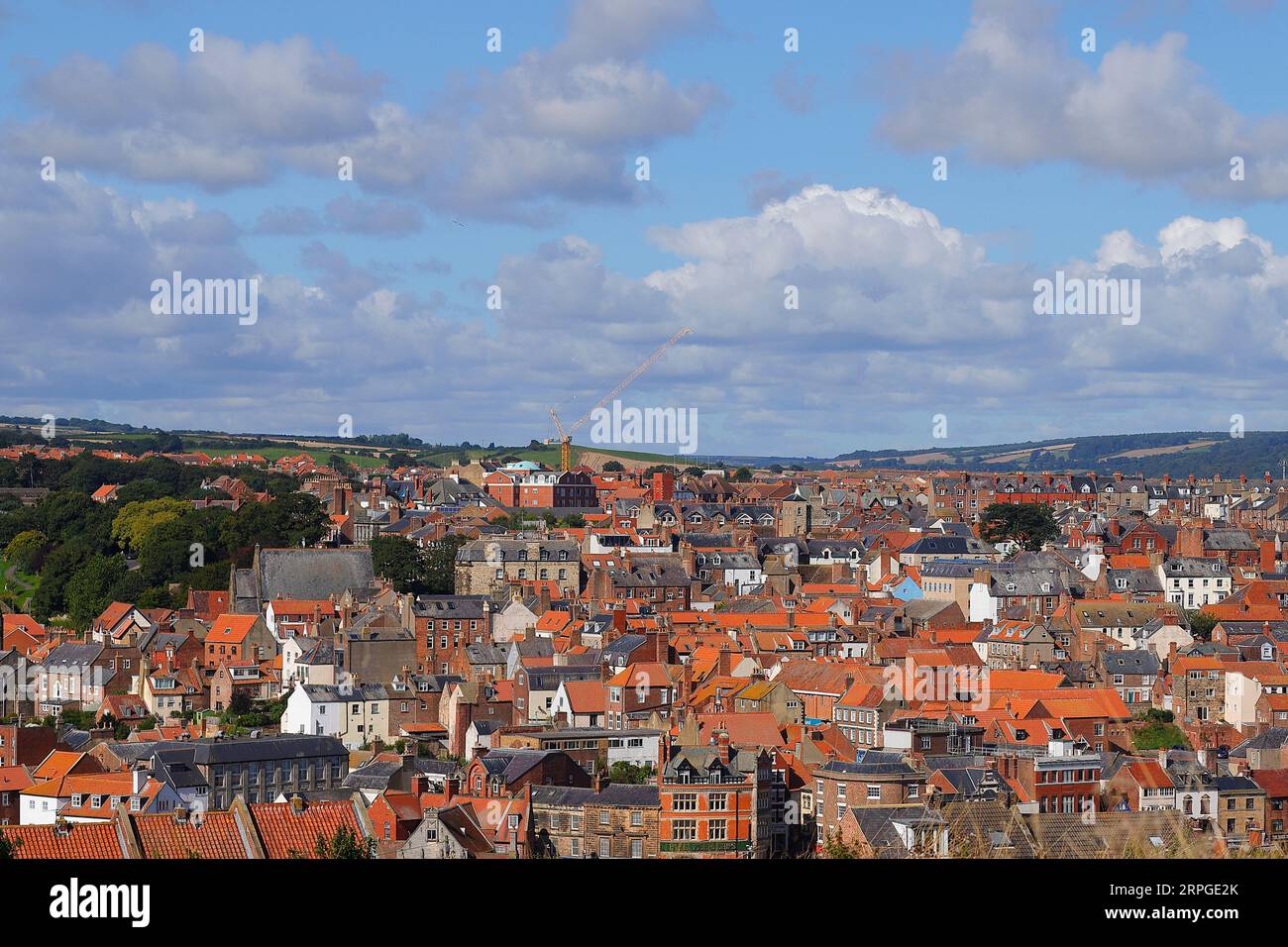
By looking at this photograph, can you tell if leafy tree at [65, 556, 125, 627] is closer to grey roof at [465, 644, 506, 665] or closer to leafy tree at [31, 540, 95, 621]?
leafy tree at [31, 540, 95, 621]

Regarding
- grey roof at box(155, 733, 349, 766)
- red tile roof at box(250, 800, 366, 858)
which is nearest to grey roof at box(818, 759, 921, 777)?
red tile roof at box(250, 800, 366, 858)

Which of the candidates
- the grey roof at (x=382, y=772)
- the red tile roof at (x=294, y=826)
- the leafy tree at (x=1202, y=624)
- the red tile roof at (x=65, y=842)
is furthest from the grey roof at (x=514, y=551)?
the red tile roof at (x=65, y=842)

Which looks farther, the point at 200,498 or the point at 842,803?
the point at 200,498

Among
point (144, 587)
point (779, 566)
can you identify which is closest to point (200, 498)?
point (144, 587)

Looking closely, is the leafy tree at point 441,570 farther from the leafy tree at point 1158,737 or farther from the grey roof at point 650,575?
the leafy tree at point 1158,737

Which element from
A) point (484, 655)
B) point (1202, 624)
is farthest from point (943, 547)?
point (484, 655)
